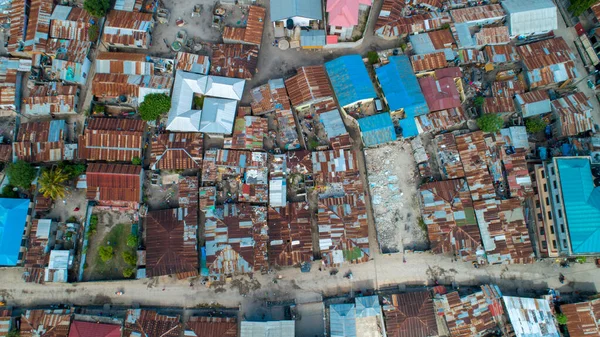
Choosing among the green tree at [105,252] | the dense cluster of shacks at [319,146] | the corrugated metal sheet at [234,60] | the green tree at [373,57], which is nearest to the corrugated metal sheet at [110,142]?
the dense cluster of shacks at [319,146]

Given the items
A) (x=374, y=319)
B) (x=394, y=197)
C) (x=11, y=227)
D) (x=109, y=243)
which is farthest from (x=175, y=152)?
(x=374, y=319)

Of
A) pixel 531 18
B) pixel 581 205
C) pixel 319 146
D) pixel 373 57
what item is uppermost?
pixel 531 18

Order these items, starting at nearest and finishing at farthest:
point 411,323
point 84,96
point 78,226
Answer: point 411,323 → point 78,226 → point 84,96

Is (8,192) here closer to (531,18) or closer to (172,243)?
(172,243)

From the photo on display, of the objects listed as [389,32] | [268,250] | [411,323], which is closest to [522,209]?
[411,323]

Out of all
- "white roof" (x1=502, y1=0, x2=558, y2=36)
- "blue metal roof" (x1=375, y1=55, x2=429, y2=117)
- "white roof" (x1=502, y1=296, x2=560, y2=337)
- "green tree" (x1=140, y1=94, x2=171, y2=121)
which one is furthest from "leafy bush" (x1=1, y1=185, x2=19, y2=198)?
"white roof" (x1=502, y1=0, x2=558, y2=36)

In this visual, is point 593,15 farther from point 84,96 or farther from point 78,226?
point 78,226

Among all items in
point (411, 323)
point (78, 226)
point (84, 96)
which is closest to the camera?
point (411, 323)
